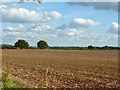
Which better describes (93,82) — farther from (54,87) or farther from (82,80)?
(54,87)

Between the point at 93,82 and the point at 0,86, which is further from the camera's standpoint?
the point at 93,82

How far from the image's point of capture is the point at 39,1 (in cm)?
1105

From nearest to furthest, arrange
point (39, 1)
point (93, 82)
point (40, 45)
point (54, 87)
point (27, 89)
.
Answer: point (27, 89), point (54, 87), point (93, 82), point (39, 1), point (40, 45)

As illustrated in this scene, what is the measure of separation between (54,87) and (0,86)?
2.67 m

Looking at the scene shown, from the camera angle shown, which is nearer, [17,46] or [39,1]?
[39,1]

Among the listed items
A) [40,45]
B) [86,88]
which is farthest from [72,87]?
[40,45]

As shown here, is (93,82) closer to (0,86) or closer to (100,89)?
(100,89)

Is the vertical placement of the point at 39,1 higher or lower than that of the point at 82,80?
higher

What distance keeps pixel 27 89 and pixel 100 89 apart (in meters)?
3.84

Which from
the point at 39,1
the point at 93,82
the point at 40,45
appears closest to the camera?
the point at 93,82

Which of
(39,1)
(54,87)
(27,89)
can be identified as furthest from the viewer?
(39,1)

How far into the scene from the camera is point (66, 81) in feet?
33.3

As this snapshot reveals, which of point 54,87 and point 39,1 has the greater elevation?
point 39,1

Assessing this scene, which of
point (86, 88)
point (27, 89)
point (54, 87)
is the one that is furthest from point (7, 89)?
point (86, 88)
